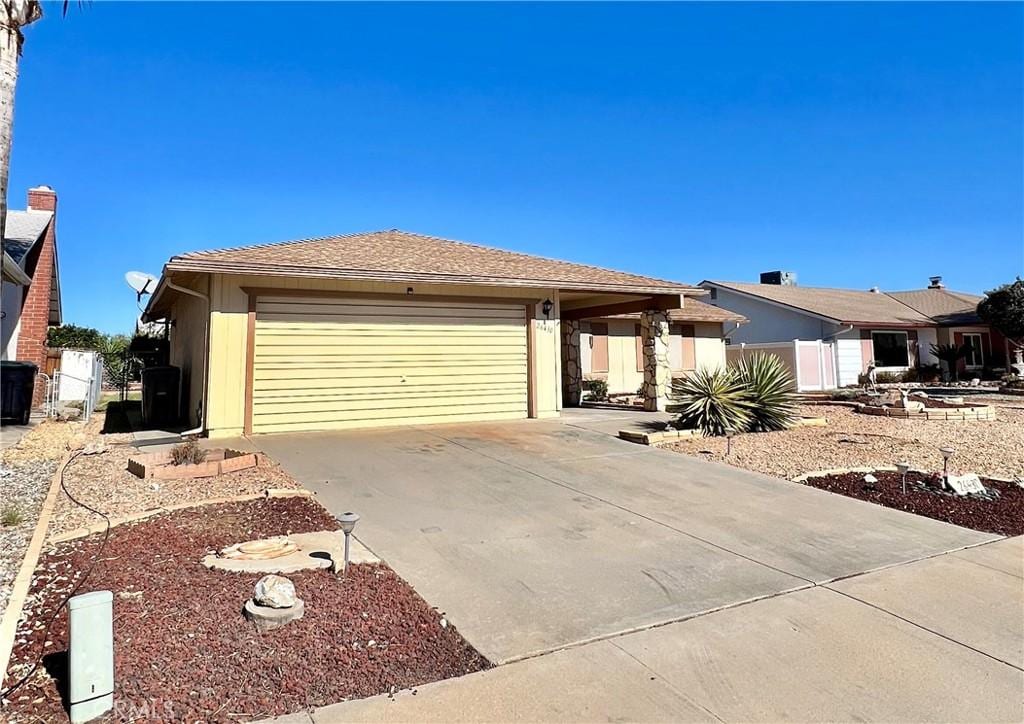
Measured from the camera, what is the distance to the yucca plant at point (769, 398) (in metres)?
10.7

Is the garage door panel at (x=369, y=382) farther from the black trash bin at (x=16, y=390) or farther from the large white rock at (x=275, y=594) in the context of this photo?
the large white rock at (x=275, y=594)

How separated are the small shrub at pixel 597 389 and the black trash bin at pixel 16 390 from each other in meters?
13.6

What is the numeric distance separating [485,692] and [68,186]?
21.0 m

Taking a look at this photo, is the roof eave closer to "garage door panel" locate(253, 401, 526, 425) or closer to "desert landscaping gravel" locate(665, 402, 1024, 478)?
"garage door panel" locate(253, 401, 526, 425)

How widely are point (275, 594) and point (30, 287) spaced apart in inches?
664

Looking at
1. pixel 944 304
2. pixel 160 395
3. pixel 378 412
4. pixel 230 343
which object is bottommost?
pixel 378 412

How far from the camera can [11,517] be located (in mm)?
5270

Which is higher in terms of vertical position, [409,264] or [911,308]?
[911,308]

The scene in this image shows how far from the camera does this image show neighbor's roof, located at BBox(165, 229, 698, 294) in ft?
32.5

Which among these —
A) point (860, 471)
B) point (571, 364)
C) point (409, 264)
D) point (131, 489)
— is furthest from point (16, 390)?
point (860, 471)

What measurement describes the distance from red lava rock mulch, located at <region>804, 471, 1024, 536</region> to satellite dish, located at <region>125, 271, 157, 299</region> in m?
14.0

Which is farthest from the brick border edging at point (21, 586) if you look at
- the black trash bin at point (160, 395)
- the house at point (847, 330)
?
the house at point (847, 330)

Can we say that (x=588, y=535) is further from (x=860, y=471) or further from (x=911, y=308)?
(x=911, y=308)

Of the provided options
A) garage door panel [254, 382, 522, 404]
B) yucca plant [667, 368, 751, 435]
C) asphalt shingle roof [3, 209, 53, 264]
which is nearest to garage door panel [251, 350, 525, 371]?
garage door panel [254, 382, 522, 404]
